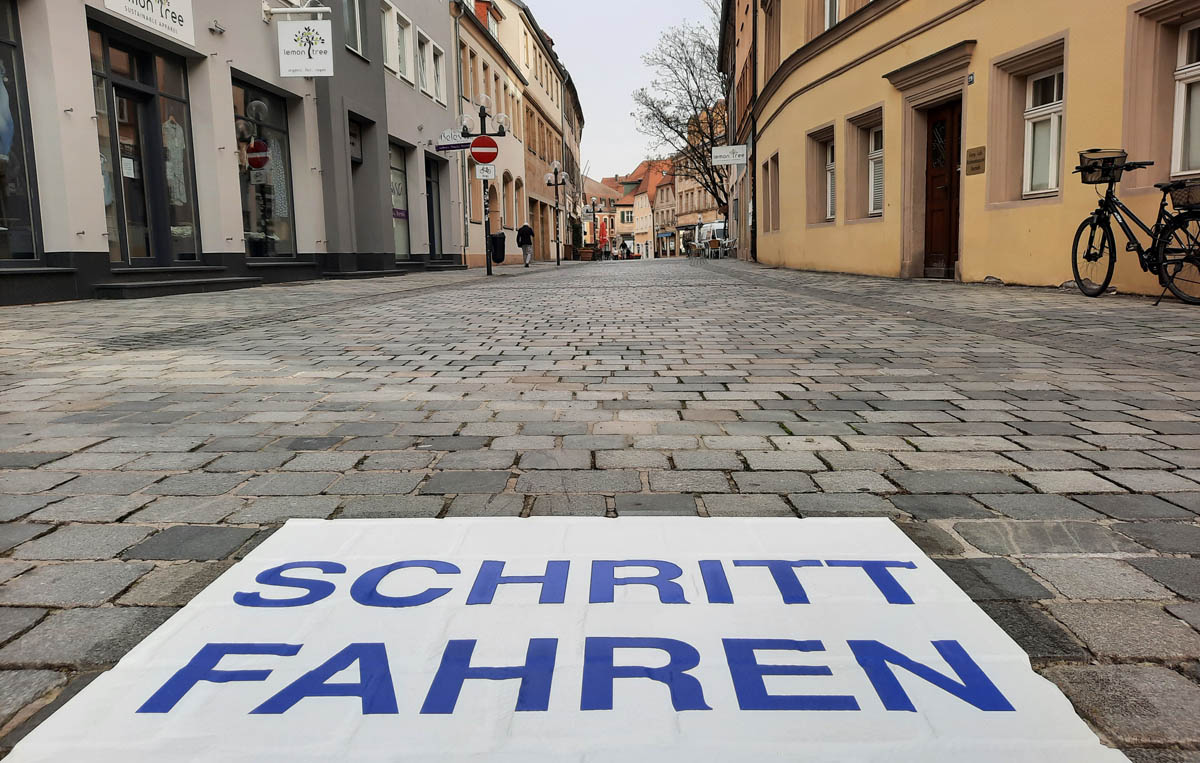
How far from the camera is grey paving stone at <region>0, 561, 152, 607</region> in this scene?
2145 millimetres

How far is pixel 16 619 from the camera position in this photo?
2.05 metres

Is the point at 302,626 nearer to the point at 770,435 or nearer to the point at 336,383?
the point at 770,435

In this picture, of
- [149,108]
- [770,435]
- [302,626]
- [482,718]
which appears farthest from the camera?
[149,108]

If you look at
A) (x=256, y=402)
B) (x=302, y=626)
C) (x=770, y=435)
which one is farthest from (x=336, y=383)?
(x=302, y=626)

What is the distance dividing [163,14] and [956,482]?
44.3 ft

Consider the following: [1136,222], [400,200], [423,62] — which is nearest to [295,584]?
[1136,222]

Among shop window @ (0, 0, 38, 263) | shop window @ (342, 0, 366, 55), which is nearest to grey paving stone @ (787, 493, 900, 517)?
shop window @ (0, 0, 38, 263)

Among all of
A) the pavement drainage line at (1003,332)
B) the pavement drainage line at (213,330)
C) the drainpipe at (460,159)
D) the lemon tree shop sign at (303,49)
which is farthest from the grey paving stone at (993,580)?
the drainpipe at (460,159)

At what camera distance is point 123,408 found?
455 cm

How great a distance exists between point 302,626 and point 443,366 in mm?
4030

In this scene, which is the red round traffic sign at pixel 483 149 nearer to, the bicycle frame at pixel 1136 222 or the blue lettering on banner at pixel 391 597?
the bicycle frame at pixel 1136 222

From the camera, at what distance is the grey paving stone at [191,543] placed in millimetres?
2436

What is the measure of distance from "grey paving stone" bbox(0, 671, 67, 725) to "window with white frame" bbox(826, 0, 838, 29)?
19389 mm

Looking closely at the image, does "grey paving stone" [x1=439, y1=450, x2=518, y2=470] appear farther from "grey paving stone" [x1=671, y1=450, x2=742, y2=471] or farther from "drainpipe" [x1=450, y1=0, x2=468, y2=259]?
"drainpipe" [x1=450, y1=0, x2=468, y2=259]
